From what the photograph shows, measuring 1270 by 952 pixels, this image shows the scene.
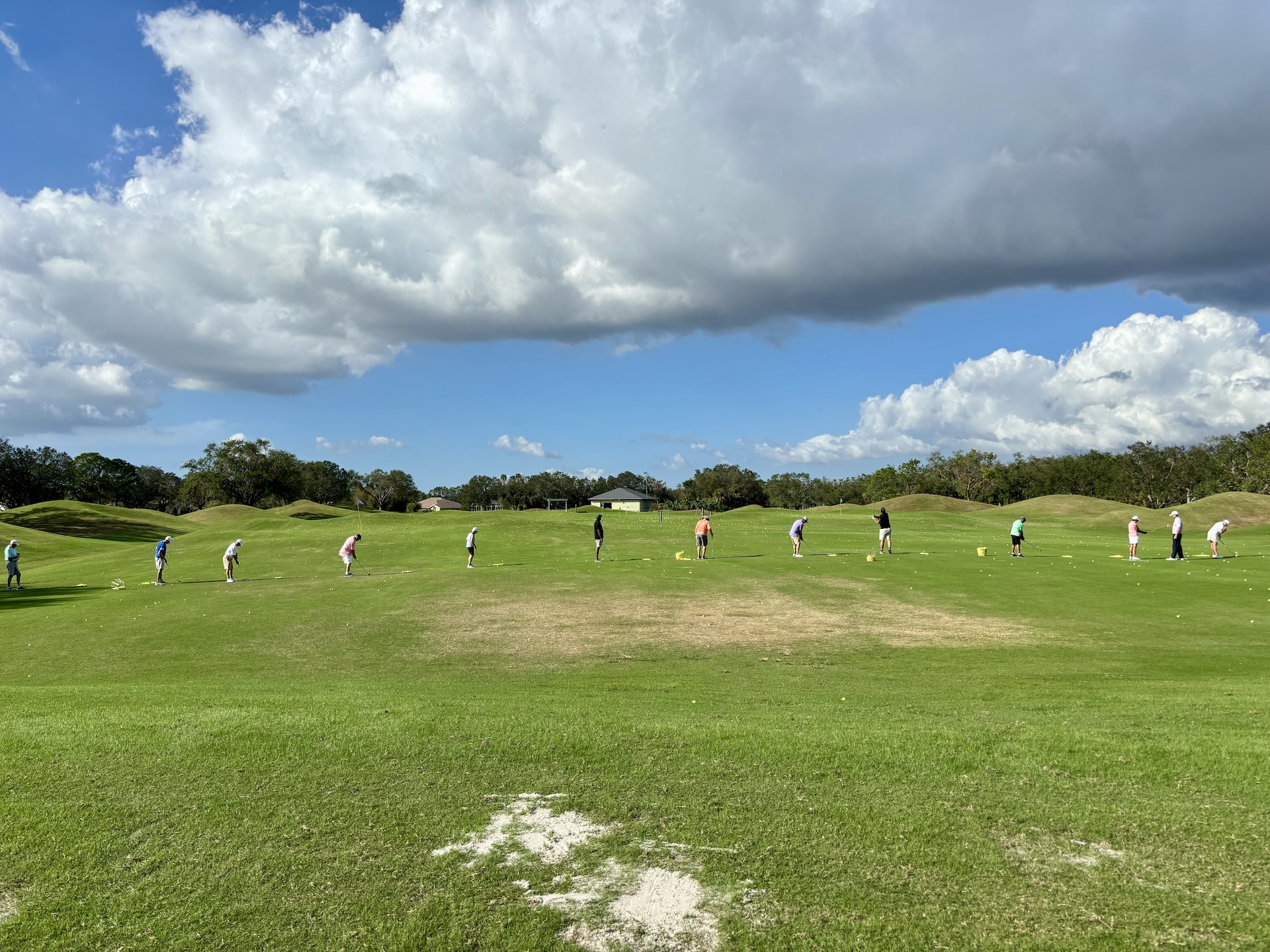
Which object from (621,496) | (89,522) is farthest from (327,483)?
(89,522)

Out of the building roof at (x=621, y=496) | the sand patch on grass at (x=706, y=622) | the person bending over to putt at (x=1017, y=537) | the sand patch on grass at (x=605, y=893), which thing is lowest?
the sand patch on grass at (x=706, y=622)

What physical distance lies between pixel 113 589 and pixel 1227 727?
4017 cm

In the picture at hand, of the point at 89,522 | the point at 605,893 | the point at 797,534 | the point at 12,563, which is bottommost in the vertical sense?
the point at 605,893

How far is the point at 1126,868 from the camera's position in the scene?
6211 millimetres

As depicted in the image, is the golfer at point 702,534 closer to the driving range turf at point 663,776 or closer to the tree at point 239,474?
the driving range turf at point 663,776

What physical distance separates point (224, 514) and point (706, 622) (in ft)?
311

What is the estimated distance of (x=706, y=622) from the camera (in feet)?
75.8

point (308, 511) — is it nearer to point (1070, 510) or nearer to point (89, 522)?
point (89, 522)

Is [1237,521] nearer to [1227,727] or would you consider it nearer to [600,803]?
[1227,727]

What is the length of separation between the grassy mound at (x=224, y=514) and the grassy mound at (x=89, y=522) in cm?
690

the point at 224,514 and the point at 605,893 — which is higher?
the point at 224,514

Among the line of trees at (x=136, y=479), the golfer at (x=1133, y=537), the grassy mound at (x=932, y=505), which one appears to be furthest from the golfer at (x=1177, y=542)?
the line of trees at (x=136, y=479)

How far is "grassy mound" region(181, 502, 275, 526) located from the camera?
98375mm

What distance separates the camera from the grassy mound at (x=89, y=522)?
79.8 m
